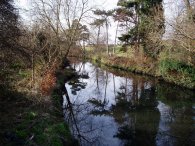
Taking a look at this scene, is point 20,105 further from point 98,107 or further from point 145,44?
point 145,44

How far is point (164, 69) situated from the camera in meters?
26.4

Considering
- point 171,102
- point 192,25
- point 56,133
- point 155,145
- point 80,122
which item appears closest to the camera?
point 56,133

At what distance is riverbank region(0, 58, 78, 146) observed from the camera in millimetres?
8180

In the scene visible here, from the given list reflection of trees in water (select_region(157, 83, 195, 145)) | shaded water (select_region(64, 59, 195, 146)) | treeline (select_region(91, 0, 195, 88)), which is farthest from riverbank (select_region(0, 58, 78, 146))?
treeline (select_region(91, 0, 195, 88))

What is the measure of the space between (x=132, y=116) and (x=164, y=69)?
1347 centimetres

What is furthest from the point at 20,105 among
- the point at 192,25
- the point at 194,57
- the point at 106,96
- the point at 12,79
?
the point at 194,57

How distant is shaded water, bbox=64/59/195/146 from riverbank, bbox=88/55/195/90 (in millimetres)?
1339

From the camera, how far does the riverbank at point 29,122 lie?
8180mm

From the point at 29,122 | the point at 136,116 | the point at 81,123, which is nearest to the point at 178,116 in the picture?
the point at 136,116

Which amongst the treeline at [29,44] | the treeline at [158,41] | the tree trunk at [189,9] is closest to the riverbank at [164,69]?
the treeline at [158,41]

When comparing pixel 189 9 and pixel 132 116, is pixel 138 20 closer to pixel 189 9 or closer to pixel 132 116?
pixel 189 9

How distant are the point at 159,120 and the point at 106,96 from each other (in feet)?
22.0

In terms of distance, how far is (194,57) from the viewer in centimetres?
2491

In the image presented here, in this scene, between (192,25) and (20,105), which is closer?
(20,105)
